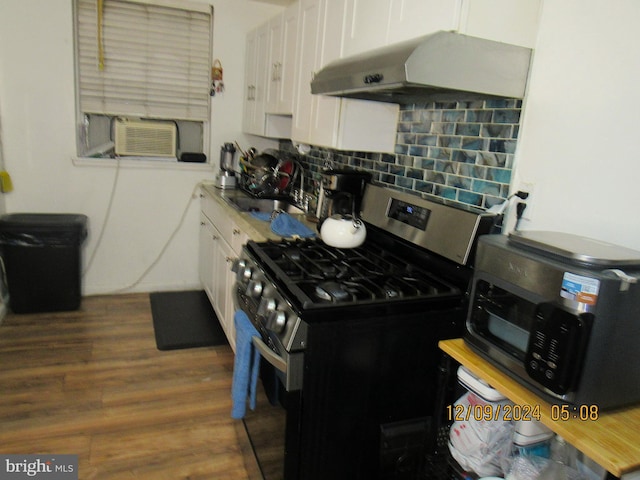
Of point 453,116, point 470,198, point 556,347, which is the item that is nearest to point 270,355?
point 556,347

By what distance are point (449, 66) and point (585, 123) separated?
42 cm

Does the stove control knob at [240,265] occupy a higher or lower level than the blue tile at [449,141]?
lower

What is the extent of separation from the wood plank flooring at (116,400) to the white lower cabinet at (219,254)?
296 mm

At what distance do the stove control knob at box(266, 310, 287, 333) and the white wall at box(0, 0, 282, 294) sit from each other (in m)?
2.55

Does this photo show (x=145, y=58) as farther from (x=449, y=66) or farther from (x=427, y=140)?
(x=449, y=66)

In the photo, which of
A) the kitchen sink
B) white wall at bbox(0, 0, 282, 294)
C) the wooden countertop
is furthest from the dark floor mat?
the wooden countertop

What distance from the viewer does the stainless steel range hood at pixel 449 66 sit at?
1.34 metres

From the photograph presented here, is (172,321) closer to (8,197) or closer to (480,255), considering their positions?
(8,197)

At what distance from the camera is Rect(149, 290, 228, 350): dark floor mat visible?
293cm

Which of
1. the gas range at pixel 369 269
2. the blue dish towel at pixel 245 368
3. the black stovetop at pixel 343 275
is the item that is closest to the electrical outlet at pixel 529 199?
the gas range at pixel 369 269

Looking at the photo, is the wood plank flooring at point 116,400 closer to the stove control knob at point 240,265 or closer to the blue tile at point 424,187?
the stove control knob at point 240,265

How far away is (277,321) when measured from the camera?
1.40 metres

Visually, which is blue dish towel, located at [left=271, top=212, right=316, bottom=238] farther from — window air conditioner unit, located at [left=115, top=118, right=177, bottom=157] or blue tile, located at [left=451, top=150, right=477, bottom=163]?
window air conditioner unit, located at [left=115, top=118, right=177, bottom=157]

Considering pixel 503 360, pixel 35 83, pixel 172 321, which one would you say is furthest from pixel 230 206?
pixel 503 360
